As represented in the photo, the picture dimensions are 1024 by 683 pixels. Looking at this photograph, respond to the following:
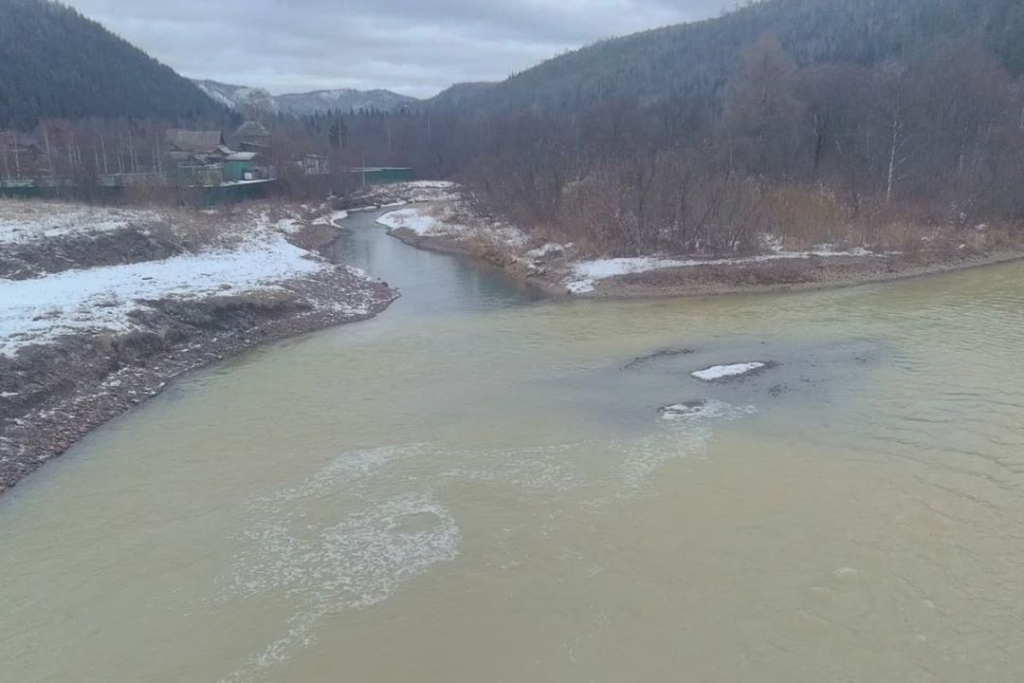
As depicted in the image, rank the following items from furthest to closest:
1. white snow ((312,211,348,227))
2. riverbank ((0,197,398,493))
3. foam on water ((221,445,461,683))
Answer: white snow ((312,211,348,227)), riverbank ((0,197,398,493)), foam on water ((221,445,461,683))

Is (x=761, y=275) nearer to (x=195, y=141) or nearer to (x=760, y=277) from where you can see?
(x=760, y=277)

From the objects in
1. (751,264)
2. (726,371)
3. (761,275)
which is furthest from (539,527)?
(751,264)

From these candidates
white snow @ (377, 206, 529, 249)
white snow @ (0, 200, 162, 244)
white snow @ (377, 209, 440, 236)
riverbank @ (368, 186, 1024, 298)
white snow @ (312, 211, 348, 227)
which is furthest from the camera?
white snow @ (312, 211, 348, 227)

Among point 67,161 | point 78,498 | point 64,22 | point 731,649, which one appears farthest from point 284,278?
point 64,22

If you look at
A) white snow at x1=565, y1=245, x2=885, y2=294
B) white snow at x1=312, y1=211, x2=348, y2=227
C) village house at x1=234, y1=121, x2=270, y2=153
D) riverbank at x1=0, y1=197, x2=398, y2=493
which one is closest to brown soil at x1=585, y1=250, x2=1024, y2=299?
white snow at x1=565, y1=245, x2=885, y2=294

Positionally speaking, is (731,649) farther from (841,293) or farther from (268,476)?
(841,293)

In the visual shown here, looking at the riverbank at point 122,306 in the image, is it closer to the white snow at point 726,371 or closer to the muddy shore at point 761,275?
the muddy shore at point 761,275

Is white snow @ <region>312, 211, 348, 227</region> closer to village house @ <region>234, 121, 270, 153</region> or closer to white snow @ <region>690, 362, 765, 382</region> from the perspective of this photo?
village house @ <region>234, 121, 270, 153</region>

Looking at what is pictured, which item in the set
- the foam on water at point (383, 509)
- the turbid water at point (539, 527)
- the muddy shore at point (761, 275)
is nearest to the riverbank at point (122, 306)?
the turbid water at point (539, 527)
